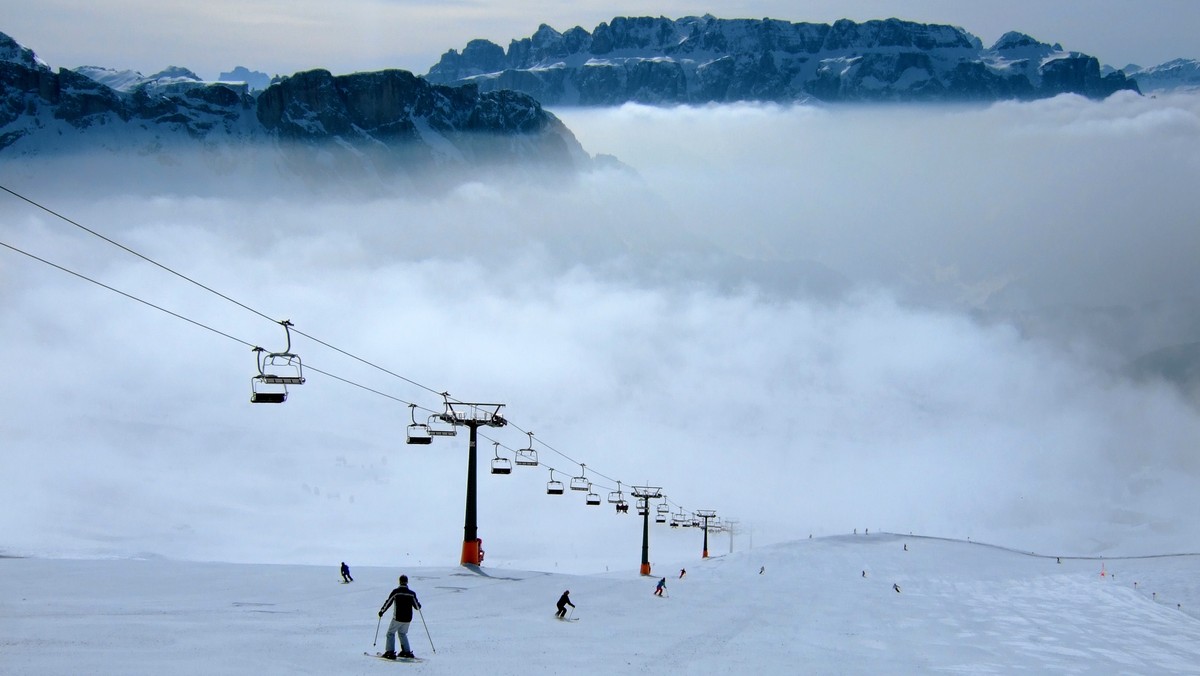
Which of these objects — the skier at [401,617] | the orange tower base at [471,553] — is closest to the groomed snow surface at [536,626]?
the skier at [401,617]

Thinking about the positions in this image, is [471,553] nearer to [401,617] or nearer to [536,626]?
[536,626]

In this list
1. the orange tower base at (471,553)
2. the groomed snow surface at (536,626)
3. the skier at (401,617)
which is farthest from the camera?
the orange tower base at (471,553)

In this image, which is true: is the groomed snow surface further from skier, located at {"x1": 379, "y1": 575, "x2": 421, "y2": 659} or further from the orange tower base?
the orange tower base

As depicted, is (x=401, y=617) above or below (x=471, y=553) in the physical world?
above

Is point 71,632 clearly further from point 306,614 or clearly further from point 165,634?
point 306,614

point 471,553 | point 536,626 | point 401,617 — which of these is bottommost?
point 536,626

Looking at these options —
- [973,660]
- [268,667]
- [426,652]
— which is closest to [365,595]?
[426,652]

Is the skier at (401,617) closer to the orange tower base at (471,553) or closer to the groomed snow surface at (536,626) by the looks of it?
the groomed snow surface at (536,626)

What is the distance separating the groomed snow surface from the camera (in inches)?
1127

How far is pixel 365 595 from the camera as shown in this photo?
43531mm

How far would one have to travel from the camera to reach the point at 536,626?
133ft

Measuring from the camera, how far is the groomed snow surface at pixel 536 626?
93.9 feet

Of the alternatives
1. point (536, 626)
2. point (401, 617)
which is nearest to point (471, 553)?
point (536, 626)

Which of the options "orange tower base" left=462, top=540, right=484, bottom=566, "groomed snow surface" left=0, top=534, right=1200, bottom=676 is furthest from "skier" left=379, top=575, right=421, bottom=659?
"orange tower base" left=462, top=540, right=484, bottom=566
